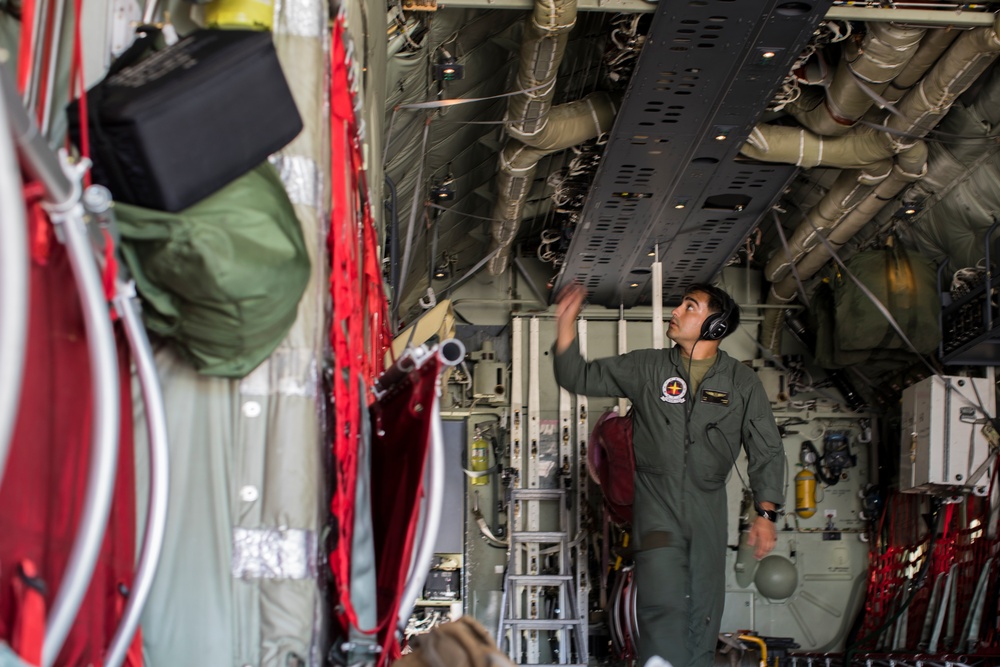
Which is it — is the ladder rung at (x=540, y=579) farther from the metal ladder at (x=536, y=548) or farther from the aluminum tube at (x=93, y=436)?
the aluminum tube at (x=93, y=436)

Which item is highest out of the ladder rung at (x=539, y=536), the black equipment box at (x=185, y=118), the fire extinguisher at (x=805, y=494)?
the black equipment box at (x=185, y=118)

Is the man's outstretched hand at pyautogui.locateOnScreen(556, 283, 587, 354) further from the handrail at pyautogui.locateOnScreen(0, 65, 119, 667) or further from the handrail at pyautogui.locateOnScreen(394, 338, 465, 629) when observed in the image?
the handrail at pyautogui.locateOnScreen(0, 65, 119, 667)

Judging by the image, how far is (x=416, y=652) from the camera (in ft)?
7.40

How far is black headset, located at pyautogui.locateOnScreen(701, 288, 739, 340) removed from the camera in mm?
5293

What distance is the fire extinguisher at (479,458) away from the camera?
8.67m

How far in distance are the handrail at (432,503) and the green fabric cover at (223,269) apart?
38 cm

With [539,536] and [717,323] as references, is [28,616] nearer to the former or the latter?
[717,323]

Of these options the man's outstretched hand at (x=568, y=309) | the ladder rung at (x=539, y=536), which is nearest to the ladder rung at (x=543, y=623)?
the ladder rung at (x=539, y=536)

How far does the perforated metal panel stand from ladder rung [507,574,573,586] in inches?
84.6

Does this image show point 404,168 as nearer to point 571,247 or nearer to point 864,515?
point 571,247

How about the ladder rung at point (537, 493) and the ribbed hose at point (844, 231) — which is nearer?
the ribbed hose at point (844, 231)

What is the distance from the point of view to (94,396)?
5.13 ft

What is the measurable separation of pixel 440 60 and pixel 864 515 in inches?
216

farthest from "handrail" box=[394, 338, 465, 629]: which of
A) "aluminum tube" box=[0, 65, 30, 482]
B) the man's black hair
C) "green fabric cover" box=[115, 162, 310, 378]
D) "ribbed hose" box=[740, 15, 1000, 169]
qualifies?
"ribbed hose" box=[740, 15, 1000, 169]
